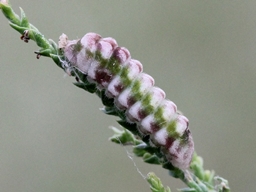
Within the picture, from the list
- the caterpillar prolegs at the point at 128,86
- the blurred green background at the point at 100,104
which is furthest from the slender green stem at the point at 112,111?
the blurred green background at the point at 100,104

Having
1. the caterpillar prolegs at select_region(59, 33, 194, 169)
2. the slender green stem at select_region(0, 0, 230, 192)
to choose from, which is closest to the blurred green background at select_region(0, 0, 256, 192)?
the slender green stem at select_region(0, 0, 230, 192)

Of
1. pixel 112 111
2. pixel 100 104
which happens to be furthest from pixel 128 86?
pixel 100 104

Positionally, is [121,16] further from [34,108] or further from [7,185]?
[7,185]

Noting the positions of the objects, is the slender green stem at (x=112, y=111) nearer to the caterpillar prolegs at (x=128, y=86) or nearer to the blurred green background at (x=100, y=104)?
the caterpillar prolegs at (x=128, y=86)

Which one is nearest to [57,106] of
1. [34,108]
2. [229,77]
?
[34,108]

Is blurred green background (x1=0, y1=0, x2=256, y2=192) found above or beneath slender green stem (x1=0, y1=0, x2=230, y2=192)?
above

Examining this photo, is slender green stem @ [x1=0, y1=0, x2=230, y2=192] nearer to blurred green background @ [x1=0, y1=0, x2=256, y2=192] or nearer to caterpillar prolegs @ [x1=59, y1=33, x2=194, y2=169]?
caterpillar prolegs @ [x1=59, y1=33, x2=194, y2=169]

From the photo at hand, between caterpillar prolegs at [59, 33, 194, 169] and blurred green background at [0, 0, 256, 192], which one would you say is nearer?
caterpillar prolegs at [59, 33, 194, 169]
